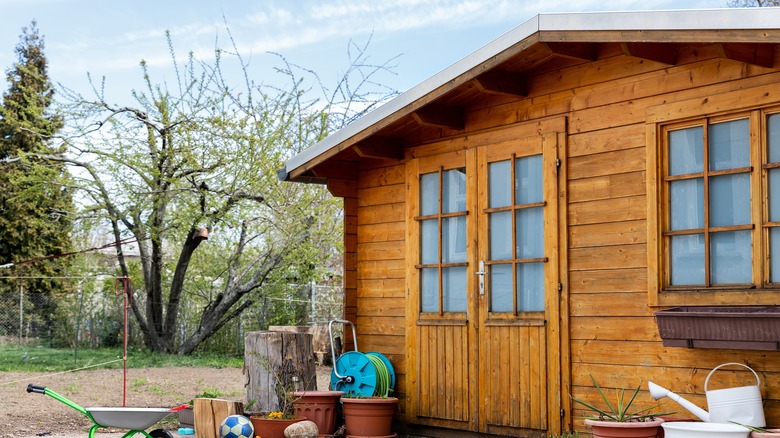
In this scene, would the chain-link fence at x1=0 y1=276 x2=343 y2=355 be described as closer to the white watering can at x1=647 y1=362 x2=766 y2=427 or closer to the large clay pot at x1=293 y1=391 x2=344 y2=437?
the large clay pot at x1=293 y1=391 x2=344 y2=437

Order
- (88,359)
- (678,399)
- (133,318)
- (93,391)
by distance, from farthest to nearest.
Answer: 1. (133,318)
2. (88,359)
3. (93,391)
4. (678,399)

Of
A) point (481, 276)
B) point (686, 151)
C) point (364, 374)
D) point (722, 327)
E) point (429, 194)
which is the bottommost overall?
point (364, 374)

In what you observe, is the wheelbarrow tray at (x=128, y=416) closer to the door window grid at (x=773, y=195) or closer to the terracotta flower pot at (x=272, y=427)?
the terracotta flower pot at (x=272, y=427)

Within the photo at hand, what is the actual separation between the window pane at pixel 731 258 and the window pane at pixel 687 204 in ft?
0.56

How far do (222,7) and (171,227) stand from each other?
4128mm

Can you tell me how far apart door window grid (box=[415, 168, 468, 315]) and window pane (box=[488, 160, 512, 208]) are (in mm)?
321

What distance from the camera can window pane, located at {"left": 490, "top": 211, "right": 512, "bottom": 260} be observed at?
23.9ft

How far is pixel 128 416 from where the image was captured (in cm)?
568

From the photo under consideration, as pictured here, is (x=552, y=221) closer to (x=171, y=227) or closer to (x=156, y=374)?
(x=156, y=374)

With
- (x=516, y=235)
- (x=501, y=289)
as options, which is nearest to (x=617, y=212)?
(x=516, y=235)

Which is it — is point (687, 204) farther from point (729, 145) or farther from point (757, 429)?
point (757, 429)

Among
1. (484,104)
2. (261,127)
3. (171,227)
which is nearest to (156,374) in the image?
(171,227)

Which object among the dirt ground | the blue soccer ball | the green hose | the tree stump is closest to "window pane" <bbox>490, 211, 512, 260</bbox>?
the green hose

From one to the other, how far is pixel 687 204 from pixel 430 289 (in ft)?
8.43
